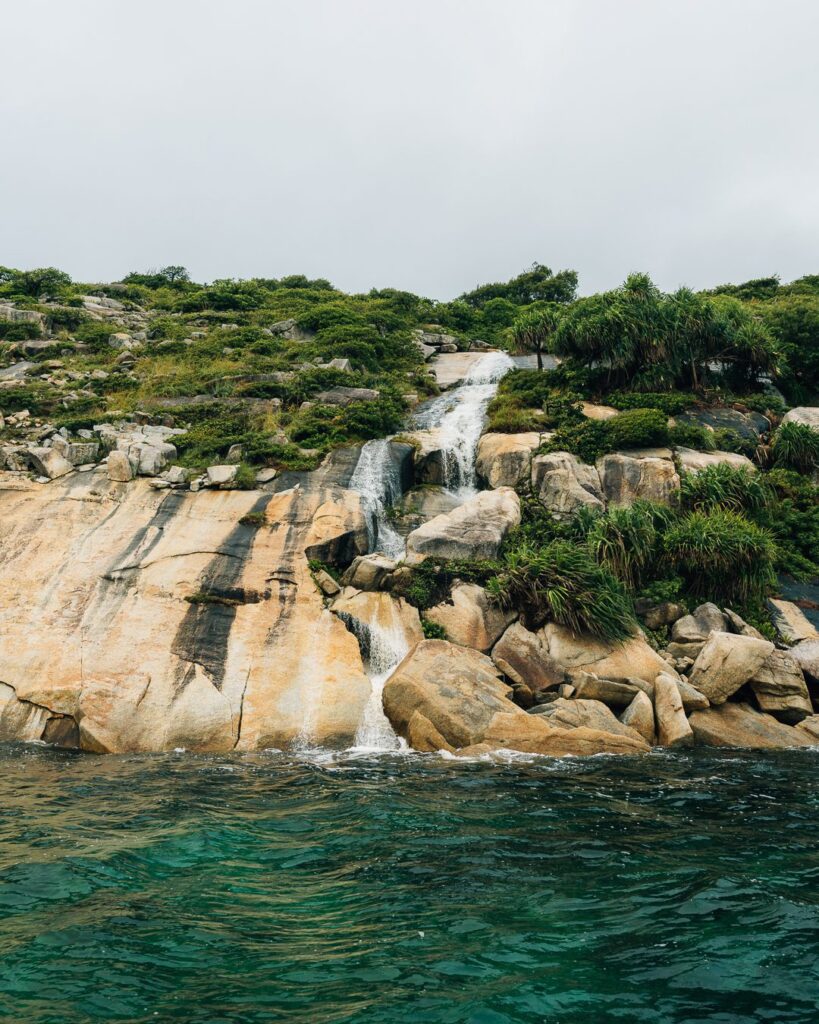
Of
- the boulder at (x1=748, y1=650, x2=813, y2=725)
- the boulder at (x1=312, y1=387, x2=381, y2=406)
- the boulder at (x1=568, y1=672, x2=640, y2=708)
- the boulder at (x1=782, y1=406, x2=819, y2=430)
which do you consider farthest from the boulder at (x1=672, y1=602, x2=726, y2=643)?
the boulder at (x1=312, y1=387, x2=381, y2=406)

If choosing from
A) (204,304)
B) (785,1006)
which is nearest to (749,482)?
(785,1006)

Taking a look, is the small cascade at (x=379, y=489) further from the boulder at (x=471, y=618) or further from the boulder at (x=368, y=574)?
the boulder at (x=471, y=618)

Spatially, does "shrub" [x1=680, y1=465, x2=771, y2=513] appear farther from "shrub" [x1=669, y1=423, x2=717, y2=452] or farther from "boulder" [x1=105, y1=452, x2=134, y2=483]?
"boulder" [x1=105, y1=452, x2=134, y2=483]

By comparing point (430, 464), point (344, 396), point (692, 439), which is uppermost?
point (344, 396)

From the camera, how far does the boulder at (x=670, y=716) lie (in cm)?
1361

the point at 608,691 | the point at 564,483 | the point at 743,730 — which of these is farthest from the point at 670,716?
the point at 564,483

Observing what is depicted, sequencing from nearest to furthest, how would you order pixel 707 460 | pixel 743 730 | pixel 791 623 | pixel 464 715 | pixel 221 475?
pixel 464 715 < pixel 743 730 < pixel 791 623 < pixel 221 475 < pixel 707 460

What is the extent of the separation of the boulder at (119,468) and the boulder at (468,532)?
955 cm

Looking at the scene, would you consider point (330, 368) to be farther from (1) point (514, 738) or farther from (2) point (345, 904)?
(2) point (345, 904)

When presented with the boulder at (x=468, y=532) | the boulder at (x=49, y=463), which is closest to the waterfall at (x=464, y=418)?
the boulder at (x=468, y=532)

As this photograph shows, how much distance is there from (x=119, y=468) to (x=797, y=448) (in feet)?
78.8

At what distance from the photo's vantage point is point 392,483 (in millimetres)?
23609

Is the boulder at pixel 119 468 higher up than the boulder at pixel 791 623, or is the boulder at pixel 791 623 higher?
the boulder at pixel 119 468

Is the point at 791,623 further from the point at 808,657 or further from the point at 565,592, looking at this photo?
the point at 565,592
